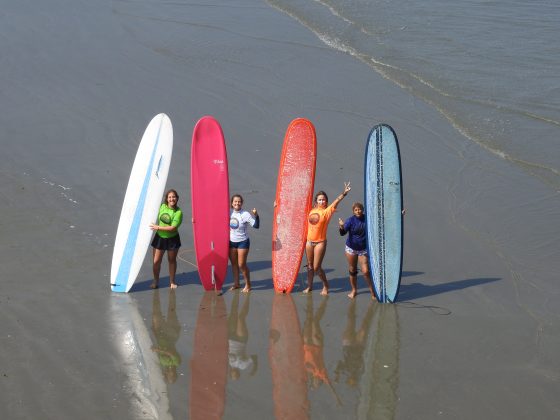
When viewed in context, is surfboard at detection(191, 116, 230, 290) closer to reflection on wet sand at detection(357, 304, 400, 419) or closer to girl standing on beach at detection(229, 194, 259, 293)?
girl standing on beach at detection(229, 194, 259, 293)

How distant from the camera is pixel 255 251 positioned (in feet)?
39.5

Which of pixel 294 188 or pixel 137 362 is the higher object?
pixel 294 188

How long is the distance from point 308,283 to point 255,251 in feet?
3.91

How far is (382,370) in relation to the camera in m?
9.07

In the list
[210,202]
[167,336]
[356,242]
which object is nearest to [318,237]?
[356,242]

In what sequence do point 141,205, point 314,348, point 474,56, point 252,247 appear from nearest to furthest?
point 314,348 < point 141,205 < point 252,247 < point 474,56

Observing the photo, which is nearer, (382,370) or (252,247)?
(382,370)

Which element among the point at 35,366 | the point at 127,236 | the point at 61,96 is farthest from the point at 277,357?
the point at 61,96

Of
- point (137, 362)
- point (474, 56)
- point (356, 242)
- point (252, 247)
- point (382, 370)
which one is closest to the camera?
point (137, 362)

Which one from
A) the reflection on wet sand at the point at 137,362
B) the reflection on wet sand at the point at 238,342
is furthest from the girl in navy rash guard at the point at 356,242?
the reflection on wet sand at the point at 137,362

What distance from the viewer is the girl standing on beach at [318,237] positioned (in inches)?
430

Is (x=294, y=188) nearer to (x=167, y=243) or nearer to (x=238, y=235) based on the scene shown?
(x=238, y=235)

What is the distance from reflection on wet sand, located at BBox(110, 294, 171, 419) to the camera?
8.09m

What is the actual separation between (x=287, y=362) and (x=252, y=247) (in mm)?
3171
